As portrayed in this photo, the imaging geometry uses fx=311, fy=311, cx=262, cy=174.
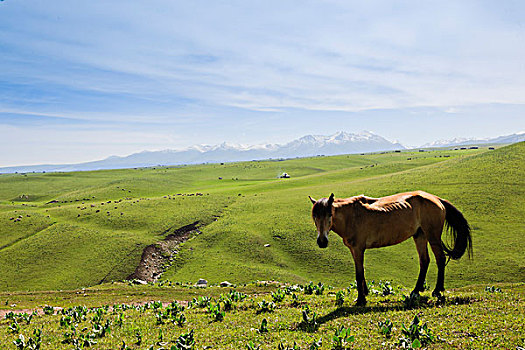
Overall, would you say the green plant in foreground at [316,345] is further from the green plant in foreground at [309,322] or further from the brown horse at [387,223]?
the brown horse at [387,223]

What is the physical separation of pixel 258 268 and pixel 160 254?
19.7m

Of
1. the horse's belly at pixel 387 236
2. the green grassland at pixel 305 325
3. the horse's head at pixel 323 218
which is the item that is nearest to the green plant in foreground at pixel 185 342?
the green grassland at pixel 305 325

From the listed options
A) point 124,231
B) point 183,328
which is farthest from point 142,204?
point 183,328

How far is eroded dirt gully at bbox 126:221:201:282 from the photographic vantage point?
159 feet

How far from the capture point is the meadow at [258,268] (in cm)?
1098

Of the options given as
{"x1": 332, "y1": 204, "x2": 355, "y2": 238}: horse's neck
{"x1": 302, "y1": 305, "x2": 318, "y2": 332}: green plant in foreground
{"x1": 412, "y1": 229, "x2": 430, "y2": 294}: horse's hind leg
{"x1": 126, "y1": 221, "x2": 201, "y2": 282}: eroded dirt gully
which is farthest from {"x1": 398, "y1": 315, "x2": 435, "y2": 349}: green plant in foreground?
{"x1": 126, "y1": 221, "x2": 201, "y2": 282}: eroded dirt gully

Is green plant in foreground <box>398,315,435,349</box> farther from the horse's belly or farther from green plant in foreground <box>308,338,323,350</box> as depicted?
the horse's belly

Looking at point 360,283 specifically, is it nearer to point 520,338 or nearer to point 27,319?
point 520,338

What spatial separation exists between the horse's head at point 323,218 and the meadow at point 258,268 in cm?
302

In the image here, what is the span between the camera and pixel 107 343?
11.6 m

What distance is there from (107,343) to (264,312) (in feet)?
20.7

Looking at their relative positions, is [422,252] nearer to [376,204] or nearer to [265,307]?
[376,204]

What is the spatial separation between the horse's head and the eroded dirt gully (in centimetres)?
4192

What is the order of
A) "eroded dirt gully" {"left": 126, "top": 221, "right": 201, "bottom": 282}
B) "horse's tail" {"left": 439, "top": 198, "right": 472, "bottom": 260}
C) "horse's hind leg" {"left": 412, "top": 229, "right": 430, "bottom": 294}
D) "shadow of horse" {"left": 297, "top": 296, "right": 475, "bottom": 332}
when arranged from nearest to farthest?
1. "shadow of horse" {"left": 297, "top": 296, "right": 475, "bottom": 332}
2. "horse's hind leg" {"left": 412, "top": 229, "right": 430, "bottom": 294}
3. "horse's tail" {"left": 439, "top": 198, "right": 472, "bottom": 260}
4. "eroded dirt gully" {"left": 126, "top": 221, "right": 201, "bottom": 282}
